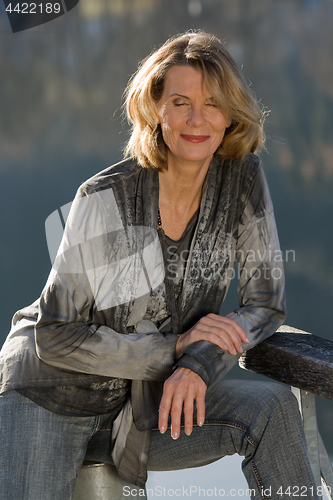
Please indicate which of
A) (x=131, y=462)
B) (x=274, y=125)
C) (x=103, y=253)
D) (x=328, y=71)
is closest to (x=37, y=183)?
(x=274, y=125)

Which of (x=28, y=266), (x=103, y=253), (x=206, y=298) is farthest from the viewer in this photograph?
(x=28, y=266)

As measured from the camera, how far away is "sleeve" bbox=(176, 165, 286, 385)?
149 cm

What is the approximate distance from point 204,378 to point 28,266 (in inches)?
88.0

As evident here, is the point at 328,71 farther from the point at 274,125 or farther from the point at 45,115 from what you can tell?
the point at 45,115

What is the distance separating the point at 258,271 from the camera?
1.55 m

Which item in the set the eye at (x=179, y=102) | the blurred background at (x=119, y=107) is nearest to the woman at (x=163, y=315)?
the eye at (x=179, y=102)

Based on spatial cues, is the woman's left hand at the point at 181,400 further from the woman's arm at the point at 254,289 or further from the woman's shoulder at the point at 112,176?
the woman's shoulder at the point at 112,176

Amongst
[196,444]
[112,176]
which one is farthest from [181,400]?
[112,176]

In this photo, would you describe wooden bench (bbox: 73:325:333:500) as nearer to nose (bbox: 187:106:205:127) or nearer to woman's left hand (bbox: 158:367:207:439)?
woman's left hand (bbox: 158:367:207:439)

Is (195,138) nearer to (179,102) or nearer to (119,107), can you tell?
(179,102)

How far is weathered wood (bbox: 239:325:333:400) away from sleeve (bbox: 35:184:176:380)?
240 millimetres

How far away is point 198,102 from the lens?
1499 millimetres

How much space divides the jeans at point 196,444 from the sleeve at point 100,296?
145mm

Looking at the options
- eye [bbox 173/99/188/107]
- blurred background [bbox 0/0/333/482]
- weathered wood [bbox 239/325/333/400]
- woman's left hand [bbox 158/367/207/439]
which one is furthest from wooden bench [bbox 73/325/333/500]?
blurred background [bbox 0/0/333/482]
